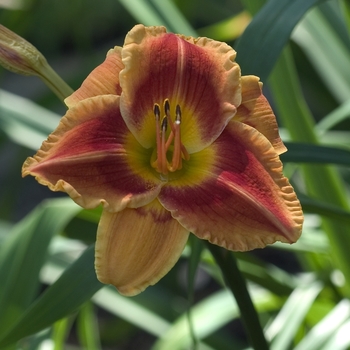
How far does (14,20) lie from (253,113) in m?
1.25

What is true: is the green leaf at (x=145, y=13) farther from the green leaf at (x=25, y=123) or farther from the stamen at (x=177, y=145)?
the stamen at (x=177, y=145)

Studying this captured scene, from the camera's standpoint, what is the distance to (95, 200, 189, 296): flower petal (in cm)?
50

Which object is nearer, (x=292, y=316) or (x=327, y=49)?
(x=292, y=316)

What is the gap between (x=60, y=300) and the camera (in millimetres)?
625

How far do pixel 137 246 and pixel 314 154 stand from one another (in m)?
0.26

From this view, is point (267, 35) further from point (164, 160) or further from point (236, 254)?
point (236, 254)

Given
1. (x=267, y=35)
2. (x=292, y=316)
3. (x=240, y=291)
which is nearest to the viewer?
(x=240, y=291)

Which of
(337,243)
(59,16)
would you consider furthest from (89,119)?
(59,16)

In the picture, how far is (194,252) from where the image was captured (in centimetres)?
68

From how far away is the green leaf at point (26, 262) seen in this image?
83 cm

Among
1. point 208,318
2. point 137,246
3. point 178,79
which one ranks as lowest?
point 208,318

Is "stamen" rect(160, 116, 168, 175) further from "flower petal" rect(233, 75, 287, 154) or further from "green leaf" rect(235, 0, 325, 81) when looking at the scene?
"green leaf" rect(235, 0, 325, 81)

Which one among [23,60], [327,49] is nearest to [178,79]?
[23,60]

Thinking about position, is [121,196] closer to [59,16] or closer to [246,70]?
[246,70]
